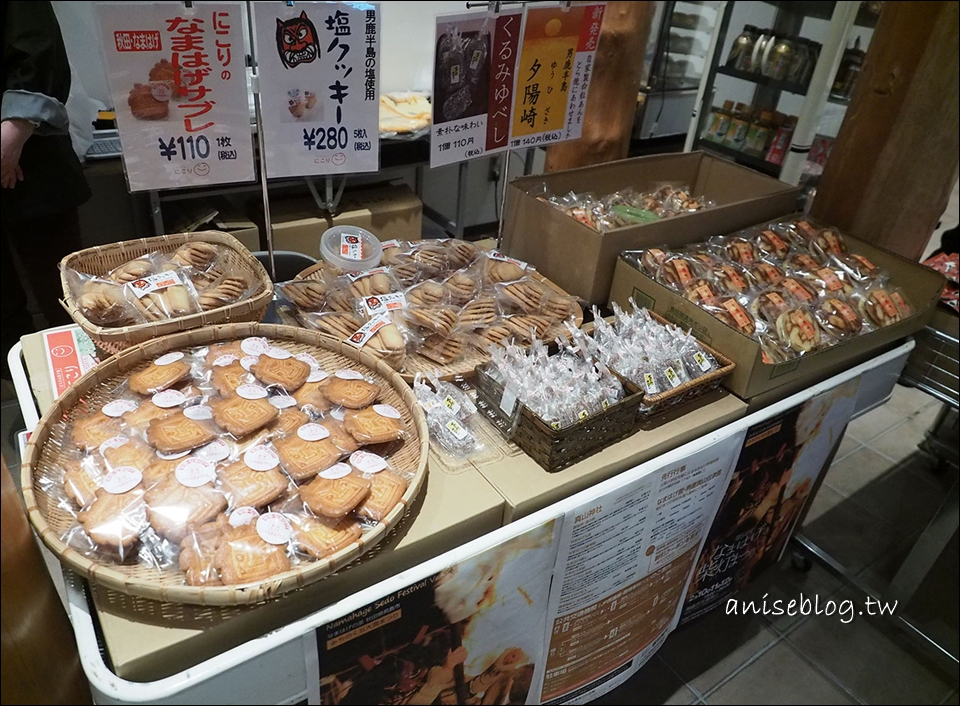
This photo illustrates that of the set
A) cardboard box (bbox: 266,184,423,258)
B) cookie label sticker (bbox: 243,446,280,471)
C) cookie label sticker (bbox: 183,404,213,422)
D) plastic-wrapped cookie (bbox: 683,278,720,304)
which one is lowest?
cardboard box (bbox: 266,184,423,258)

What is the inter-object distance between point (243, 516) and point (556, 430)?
0.53 m

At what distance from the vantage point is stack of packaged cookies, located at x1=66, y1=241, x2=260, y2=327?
1263mm

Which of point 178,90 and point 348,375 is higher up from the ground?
point 178,90

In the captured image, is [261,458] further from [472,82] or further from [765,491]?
[765,491]

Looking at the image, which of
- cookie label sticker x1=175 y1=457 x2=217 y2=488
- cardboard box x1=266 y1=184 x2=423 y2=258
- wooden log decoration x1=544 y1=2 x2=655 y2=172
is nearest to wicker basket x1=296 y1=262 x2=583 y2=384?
cookie label sticker x1=175 y1=457 x2=217 y2=488

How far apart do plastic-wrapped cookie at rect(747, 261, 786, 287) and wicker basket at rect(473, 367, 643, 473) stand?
0.69 metres

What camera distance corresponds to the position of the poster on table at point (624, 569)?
50.6 inches

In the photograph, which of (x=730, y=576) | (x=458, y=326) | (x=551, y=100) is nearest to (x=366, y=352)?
(x=458, y=326)

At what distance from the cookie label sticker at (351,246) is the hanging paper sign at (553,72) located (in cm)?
53

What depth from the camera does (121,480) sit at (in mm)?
979

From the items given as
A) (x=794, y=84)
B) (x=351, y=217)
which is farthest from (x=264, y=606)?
(x=794, y=84)

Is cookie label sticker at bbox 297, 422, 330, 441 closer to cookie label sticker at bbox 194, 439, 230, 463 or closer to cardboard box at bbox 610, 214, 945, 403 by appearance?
cookie label sticker at bbox 194, 439, 230, 463

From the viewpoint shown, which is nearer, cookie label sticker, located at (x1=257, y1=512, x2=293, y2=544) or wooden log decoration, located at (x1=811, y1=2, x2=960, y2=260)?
cookie label sticker, located at (x1=257, y1=512, x2=293, y2=544)

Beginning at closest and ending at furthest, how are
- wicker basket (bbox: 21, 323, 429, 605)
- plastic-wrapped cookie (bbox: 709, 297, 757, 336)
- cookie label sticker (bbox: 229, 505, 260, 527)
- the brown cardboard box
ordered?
wicker basket (bbox: 21, 323, 429, 605), cookie label sticker (bbox: 229, 505, 260, 527), the brown cardboard box, plastic-wrapped cookie (bbox: 709, 297, 757, 336)
